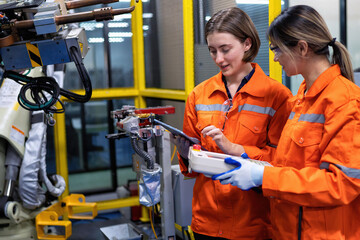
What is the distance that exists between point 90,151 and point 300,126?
646cm

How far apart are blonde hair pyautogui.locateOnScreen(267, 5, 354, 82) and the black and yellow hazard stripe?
3.26 feet

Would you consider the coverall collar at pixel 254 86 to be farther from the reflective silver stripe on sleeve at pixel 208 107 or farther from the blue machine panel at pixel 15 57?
the blue machine panel at pixel 15 57

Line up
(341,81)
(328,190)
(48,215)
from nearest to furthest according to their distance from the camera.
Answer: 1. (328,190)
2. (341,81)
3. (48,215)

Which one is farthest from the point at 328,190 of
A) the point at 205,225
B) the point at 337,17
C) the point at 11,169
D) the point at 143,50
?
the point at 337,17

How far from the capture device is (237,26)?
5.84 feet

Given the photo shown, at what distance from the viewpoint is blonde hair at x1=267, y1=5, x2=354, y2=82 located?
143 centimetres

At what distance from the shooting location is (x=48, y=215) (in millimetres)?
3330

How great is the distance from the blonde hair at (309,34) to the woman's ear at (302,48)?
10 mm

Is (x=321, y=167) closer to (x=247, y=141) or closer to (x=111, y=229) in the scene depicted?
(x=247, y=141)

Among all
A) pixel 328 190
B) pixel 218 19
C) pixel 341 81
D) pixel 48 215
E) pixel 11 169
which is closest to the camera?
pixel 328 190

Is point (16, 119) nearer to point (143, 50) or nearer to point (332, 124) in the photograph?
point (143, 50)

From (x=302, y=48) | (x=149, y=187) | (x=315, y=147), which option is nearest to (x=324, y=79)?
(x=302, y=48)

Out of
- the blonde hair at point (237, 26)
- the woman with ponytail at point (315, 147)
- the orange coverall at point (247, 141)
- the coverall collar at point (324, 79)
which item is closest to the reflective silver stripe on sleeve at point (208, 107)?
the orange coverall at point (247, 141)

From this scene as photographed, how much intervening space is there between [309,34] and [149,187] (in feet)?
4.58
